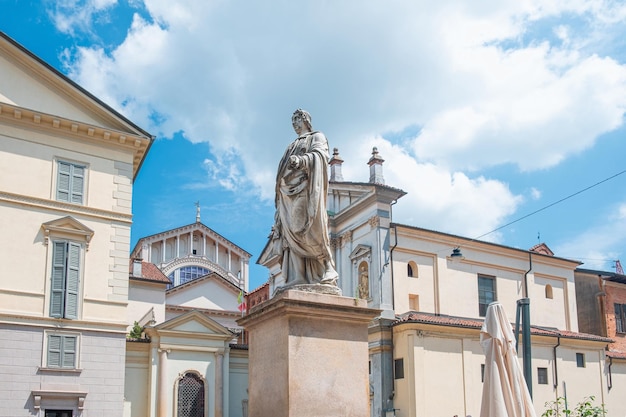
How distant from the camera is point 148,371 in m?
31.4

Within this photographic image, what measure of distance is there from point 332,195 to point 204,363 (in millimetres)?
14156

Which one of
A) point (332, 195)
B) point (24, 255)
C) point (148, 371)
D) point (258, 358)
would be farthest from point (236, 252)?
point (258, 358)

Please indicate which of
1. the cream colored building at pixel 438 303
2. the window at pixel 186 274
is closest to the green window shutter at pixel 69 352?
the cream colored building at pixel 438 303

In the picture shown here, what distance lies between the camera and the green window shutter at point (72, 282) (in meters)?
25.8

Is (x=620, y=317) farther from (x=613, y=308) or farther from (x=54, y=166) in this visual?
(x=54, y=166)

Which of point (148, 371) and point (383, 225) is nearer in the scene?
point (148, 371)

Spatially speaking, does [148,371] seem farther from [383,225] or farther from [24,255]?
[383,225]

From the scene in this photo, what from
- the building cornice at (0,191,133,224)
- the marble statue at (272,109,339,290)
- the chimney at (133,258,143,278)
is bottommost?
the marble statue at (272,109,339,290)

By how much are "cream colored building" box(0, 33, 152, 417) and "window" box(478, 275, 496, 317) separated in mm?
22000

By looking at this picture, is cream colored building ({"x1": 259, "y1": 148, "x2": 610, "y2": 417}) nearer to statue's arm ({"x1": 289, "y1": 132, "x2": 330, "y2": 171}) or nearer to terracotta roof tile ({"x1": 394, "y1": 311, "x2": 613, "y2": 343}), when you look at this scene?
terracotta roof tile ({"x1": 394, "y1": 311, "x2": 613, "y2": 343})

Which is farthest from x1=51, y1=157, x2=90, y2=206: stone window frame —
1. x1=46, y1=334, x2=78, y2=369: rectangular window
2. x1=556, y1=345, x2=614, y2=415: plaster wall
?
x1=556, y1=345, x2=614, y2=415: plaster wall

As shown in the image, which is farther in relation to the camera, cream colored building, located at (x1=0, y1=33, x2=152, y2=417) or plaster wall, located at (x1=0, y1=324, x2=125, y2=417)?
cream colored building, located at (x1=0, y1=33, x2=152, y2=417)

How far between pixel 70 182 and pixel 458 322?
20.7m

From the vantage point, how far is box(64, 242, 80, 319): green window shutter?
25802 millimetres
